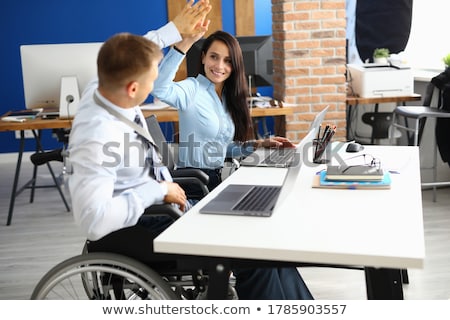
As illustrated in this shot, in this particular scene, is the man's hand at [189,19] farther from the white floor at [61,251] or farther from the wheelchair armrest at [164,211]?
the white floor at [61,251]

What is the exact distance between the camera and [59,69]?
14.0 ft

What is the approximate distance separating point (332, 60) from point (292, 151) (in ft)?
6.63

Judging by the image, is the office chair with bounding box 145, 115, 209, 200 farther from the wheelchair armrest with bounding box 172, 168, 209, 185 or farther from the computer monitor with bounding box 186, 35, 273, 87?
the computer monitor with bounding box 186, 35, 273, 87

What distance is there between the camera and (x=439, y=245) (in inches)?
144

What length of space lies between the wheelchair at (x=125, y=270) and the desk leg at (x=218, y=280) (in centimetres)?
14

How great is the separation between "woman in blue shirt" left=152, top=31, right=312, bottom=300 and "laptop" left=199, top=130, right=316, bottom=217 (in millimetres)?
696

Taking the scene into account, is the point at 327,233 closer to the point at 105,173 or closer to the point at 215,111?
the point at 105,173

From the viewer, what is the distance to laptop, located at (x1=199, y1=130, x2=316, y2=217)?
6.39ft

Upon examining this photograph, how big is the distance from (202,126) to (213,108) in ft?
0.36

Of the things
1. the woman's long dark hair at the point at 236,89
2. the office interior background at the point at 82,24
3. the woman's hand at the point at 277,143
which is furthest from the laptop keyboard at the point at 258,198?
the office interior background at the point at 82,24

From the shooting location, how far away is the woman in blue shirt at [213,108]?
296 cm

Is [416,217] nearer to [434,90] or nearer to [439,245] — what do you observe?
[439,245]
